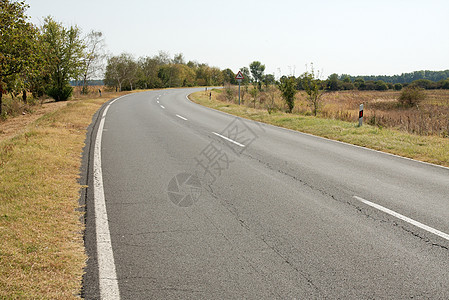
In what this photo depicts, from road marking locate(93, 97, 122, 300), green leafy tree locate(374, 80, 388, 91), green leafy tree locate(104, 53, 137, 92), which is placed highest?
green leafy tree locate(104, 53, 137, 92)

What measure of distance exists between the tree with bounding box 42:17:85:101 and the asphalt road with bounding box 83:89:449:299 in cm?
2683

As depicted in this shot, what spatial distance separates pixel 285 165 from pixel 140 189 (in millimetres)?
3448

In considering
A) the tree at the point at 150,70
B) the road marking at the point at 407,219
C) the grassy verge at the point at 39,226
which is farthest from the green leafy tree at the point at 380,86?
the grassy verge at the point at 39,226

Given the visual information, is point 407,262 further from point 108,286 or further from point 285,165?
point 285,165

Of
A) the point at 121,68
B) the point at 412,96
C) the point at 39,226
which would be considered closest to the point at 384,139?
the point at 39,226

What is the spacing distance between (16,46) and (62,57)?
15.1 m

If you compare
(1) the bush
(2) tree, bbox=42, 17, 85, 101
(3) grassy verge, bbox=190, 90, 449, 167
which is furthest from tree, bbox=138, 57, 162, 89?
(3) grassy verge, bbox=190, 90, 449, 167

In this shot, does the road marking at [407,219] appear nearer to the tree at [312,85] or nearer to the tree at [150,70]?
the tree at [312,85]

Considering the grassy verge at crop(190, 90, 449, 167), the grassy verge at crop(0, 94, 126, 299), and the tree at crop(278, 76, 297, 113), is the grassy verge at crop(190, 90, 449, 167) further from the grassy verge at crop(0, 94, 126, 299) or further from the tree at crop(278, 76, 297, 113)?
the grassy verge at crop(0, 94, 126, 299)

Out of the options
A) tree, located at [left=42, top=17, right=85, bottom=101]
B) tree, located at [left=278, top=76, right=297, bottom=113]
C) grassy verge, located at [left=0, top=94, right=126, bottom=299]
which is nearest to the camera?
grassy verge, located at [left=0, top=94, right=126, bottom=299]

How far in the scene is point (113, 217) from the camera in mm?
4551

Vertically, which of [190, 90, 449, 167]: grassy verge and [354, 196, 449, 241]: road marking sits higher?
[190, 90, 449, 167]: grassy verge

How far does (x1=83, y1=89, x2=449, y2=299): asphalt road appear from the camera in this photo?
9.96ft

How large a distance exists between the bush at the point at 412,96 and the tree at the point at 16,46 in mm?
32831
